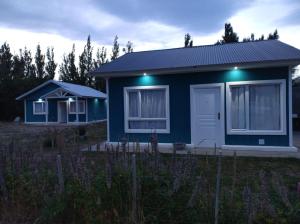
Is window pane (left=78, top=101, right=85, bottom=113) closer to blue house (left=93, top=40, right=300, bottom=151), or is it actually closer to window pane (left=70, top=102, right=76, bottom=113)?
window pane (left=70, top=102, right=76, bottom=113)

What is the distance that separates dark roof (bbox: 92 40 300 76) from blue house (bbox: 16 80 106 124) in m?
15.8

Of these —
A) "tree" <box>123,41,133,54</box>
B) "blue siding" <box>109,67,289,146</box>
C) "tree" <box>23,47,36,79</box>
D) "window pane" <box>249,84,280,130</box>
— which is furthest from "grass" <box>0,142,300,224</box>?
"tree" <box>23,47,36,79</box>

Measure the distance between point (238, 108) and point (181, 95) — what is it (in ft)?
6.69

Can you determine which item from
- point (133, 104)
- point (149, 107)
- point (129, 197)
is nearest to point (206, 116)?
point (149, 107)

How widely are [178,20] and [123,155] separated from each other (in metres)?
14.5

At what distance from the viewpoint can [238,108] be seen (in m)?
9.84

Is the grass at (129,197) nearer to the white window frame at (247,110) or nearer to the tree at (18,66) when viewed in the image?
the white window frame at (247,110)

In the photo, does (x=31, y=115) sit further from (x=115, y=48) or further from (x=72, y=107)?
(x=115, y=48)

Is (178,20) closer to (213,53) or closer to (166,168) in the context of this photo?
(213,53)

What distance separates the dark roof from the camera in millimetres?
9148

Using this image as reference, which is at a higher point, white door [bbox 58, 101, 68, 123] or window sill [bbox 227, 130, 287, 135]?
white door [bbox 58, 101, 68, 123]

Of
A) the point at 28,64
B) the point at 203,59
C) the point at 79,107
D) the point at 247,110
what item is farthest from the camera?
→ the point at 28,64

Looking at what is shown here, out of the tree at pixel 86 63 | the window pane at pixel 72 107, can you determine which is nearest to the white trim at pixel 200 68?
the window pane at pixel 72 107

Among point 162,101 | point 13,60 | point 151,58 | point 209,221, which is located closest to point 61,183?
point 209,221
